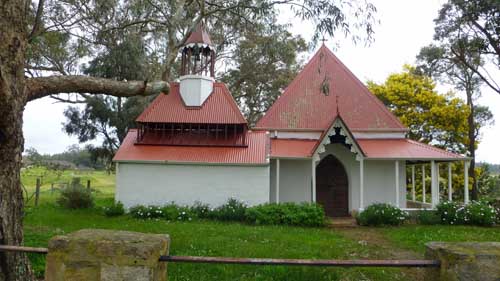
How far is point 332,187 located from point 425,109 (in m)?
12.1

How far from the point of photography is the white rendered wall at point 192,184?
17109 mm

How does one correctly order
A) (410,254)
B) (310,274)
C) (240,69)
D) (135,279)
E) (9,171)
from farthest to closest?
Answer: (240,69) < (410,254) < (310,274) < (9,171) < (135,279)

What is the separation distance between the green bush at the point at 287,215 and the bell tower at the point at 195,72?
7242mm

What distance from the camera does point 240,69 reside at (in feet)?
100

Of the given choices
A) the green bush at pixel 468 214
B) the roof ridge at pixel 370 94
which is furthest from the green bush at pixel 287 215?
the roof ridge at pixel 370 94

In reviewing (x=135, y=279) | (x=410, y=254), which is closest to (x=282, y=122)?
(x=410, y=254)

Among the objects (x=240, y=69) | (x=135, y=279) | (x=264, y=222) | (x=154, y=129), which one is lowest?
(x=264, y=222)

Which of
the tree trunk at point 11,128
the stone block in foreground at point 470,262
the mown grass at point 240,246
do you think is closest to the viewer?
the stone block in foreground at point 470,262

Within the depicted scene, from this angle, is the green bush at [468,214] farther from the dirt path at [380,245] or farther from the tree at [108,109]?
the tree at [108,109]

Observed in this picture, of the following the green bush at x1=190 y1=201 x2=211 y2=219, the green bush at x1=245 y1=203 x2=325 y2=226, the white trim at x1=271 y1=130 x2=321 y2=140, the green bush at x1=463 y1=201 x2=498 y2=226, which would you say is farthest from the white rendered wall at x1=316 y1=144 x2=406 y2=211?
the green bush at x1=190 y1=201 x2=211 y2=219

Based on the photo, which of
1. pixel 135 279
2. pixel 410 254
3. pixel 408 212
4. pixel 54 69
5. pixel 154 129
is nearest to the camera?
pixel 135 279

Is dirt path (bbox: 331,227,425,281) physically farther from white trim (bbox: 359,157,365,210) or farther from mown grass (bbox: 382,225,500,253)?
white trim (bbox: 359,157,365,210)

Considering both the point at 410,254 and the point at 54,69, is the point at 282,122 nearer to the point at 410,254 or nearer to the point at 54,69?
the point at 410,254

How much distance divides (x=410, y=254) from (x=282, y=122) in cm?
1117
